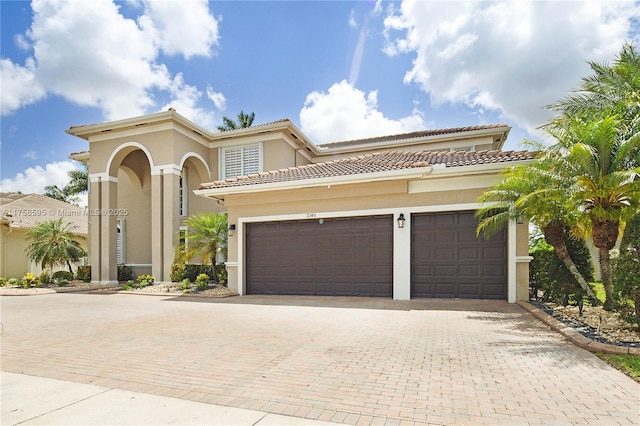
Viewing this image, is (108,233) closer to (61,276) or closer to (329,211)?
(61,276)

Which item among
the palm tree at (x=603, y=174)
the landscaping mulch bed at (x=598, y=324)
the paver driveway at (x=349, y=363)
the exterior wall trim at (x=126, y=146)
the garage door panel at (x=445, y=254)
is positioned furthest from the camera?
the exterior wall trim at (x=126, y=146)

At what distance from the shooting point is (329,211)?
12.6 meters

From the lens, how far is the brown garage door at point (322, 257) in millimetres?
12039

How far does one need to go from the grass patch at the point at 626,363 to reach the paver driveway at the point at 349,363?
0.15 meters

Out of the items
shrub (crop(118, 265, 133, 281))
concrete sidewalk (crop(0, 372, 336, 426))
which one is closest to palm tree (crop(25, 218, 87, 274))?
shrub (crop(118, 265, 133, 281))

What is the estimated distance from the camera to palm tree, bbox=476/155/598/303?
320 inches

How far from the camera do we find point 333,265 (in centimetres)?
1257

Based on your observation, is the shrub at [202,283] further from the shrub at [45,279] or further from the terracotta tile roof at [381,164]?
the shrub at [45,279]

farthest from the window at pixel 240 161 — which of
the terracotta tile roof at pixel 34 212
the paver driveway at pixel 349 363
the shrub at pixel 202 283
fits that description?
the paver driveway at pixel 349 363

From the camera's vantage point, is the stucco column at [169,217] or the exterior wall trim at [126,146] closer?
the stucco column at [169,217]

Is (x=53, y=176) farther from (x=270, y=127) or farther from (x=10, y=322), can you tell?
(x=10, y=322)

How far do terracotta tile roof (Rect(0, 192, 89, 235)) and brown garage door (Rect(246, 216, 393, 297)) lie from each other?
15.7 meters

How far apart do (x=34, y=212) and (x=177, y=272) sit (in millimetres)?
16459

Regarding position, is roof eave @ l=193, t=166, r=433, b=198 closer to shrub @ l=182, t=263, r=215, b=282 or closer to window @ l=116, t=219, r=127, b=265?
shrub @ l=182, t=263, r=215, b=282
